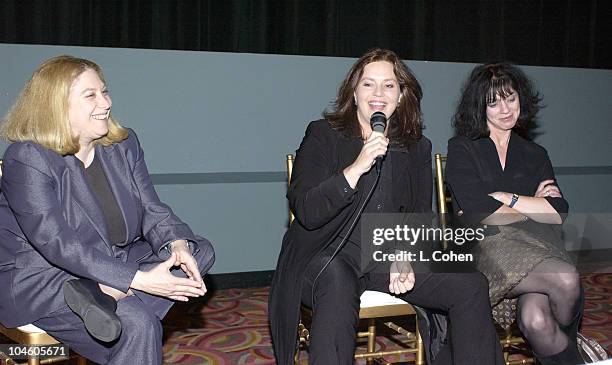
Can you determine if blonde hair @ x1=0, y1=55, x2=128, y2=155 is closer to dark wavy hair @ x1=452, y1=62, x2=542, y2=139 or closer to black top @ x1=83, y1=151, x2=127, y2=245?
black top @ x1=83, y1=151, x2=127, y2=245

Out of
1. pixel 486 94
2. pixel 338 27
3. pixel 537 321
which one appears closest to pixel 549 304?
pixel 537 321

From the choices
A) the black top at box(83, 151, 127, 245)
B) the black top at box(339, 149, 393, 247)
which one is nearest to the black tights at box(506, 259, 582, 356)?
the black top at box(339, 149, 393, 247)

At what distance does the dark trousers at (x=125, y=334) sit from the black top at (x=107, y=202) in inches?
8.3

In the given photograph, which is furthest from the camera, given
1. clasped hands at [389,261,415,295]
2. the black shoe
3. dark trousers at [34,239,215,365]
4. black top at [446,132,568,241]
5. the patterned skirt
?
black top at [446,132,568,241]

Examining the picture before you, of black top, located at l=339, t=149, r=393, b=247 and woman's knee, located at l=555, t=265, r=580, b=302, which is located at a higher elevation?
black top, located at l=339, t=149, r=393, b=247

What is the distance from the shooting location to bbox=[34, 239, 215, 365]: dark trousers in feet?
6.73

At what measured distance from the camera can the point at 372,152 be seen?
7.13 ft

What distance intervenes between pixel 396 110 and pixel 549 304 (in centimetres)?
85

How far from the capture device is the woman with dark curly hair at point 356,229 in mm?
2217

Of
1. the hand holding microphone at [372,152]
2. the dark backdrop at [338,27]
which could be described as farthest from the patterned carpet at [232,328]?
the dark backdrop at [338,27]

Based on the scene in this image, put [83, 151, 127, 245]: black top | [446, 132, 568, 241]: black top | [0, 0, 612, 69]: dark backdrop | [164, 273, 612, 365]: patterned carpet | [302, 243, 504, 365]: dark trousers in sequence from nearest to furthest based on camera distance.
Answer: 1. [302, 243, 504, 365]: dark trousers
2. [83, 151, 127, 245]: black top
3. [446, 132, 568, 241]: black top
4. [164, 273, 612, 365]: patterned carpet
5. [0, 0, 612, 69]: dark backdrop

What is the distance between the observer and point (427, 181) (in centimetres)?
264

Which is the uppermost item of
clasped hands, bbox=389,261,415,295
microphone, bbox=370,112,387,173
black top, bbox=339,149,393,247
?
microphone, bbox=370,112,387,173

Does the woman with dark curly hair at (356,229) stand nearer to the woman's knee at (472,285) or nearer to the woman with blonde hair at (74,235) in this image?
the woman's knee at (472,285)
